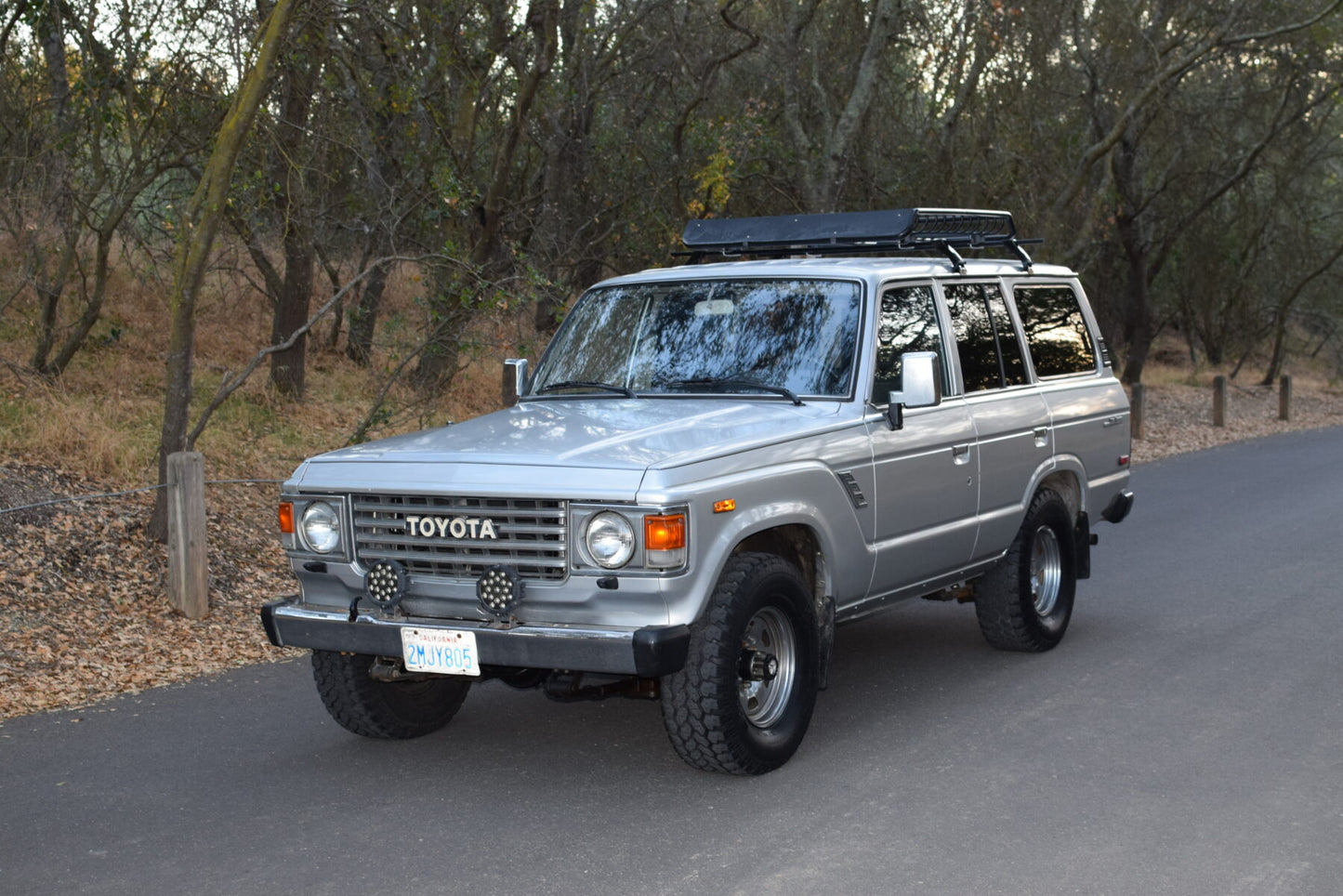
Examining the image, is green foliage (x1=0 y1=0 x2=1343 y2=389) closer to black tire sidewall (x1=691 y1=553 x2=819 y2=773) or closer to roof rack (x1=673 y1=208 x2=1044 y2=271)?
roof rack (x1=673 y1=208 x2=1044 y2=271)

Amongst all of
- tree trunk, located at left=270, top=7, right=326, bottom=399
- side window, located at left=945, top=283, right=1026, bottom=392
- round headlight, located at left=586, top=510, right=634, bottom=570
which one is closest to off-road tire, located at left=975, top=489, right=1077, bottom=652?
side window, located at left=945, top=283, right=1026, bottom=392

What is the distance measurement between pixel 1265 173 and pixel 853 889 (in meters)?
31.4

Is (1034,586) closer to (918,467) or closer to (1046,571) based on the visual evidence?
(1046,571)

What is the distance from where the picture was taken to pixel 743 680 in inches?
229

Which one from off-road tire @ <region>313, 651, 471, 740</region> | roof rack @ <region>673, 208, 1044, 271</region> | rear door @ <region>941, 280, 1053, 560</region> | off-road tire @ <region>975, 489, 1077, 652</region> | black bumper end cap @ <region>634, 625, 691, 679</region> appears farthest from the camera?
off-road tire @ <region>975, 489, 1077, 652</region>

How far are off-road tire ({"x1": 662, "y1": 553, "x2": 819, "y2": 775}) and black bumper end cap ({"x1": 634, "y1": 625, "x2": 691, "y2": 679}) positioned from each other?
0.57 feet

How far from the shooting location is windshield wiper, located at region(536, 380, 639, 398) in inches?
267

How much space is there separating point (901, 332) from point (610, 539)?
2.26 m

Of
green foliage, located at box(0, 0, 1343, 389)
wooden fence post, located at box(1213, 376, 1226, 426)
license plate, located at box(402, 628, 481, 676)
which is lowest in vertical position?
wooden fence post, located at box(1213, 376, 1226, 426)

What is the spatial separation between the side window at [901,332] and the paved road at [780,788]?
149cm

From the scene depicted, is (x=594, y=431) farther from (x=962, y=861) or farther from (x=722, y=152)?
(x=722, y=152)

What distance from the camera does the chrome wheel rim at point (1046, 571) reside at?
8.10 metres

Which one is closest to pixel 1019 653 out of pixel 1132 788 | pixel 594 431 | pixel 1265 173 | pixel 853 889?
pixel 1132 788

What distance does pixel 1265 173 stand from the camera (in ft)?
107
